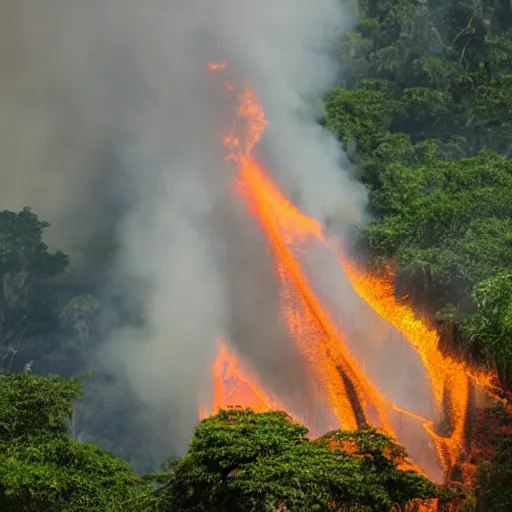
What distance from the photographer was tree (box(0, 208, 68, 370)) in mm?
38344

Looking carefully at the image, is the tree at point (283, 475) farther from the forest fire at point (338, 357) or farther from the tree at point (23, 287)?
the tree at point (23, 287)

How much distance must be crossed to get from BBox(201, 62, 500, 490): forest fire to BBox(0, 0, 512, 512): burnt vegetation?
0.81 m

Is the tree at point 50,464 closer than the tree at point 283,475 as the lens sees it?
No

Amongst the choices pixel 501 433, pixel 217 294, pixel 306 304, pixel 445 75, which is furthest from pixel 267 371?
pixel 445 75

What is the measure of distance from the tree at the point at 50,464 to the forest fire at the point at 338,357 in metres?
7.76

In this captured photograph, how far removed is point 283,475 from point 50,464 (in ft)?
19.1

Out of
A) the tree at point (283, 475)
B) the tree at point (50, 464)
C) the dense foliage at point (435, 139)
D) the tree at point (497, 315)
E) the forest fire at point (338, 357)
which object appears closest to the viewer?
the tree at point (283, 475)

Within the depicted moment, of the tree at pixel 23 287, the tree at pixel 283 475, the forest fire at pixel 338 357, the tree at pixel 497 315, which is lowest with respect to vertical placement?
the tree at pixel 283 475

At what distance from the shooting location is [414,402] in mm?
21953

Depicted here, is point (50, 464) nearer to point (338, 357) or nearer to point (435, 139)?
point (338, 357)

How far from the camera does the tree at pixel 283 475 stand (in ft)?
39.8

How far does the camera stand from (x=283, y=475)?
40.1ft

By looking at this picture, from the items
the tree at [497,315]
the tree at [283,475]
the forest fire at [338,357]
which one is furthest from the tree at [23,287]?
the tree at [497,315]

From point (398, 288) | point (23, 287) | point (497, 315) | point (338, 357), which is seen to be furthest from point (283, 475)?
point (23, 287)
